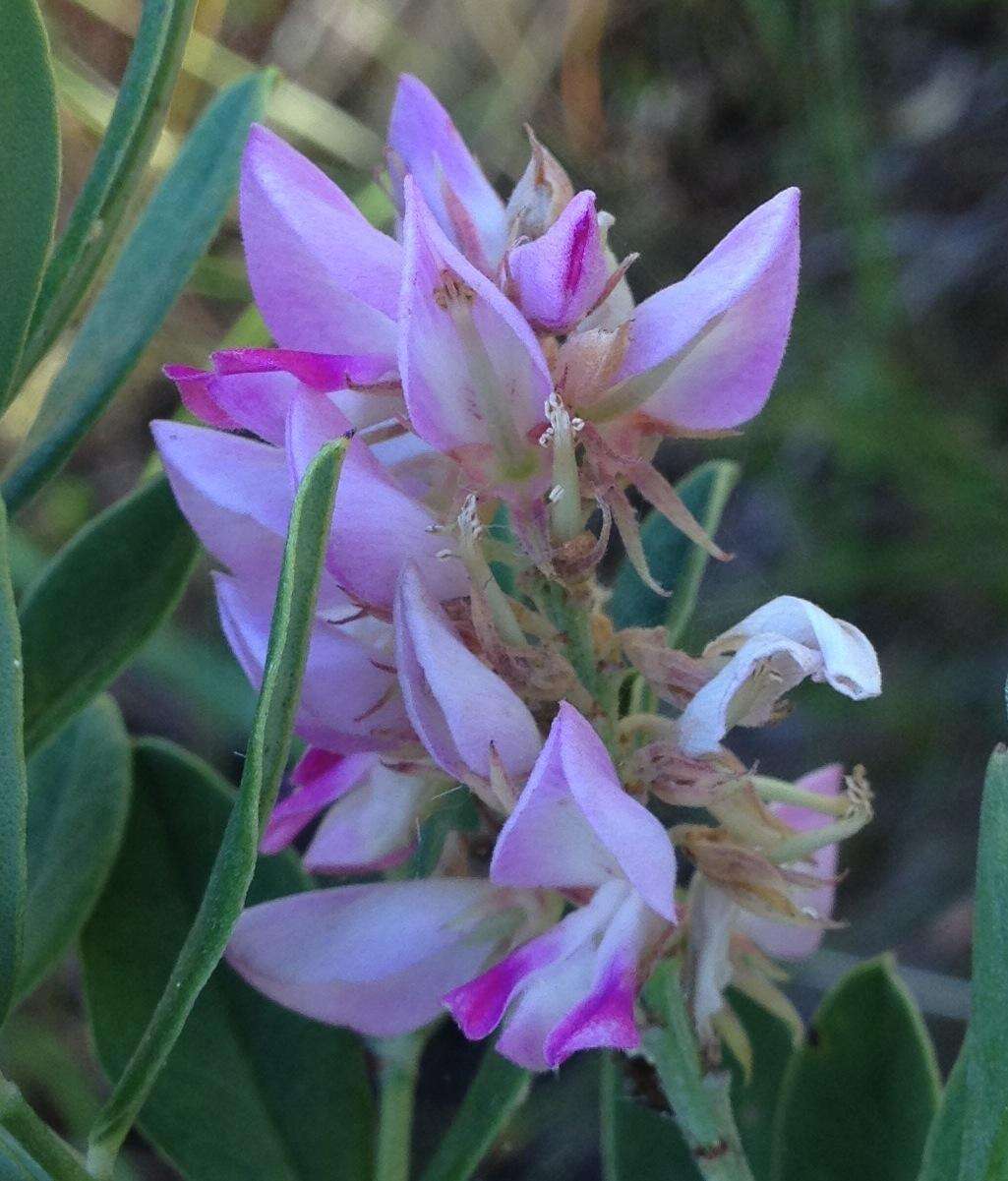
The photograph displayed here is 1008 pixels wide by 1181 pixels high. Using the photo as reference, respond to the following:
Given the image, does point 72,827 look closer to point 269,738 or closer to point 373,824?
point 373,824

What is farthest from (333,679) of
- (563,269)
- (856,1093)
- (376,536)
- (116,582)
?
(856,1093)

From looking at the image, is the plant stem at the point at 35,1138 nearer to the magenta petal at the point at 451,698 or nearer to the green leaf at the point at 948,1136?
the magenta petal at the point at 451,698

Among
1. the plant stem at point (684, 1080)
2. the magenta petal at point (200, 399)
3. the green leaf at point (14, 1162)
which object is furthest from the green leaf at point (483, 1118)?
the magenta petal at point (200, 399)

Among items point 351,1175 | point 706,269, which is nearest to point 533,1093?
point 351,1175

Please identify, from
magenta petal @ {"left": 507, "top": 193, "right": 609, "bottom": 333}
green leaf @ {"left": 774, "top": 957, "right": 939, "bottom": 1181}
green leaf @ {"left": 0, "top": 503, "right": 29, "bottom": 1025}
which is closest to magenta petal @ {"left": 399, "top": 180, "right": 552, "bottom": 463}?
magenta petal @ {"left": 507, "top": 193, "right": 609, "bottom": 333}

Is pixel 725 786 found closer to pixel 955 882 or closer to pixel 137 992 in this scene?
pixel 137 992

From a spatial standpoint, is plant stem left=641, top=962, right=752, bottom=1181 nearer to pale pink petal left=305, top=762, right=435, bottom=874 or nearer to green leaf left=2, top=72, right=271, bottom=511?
pale pink petal left=305, top=762, right=435, bottom=874
